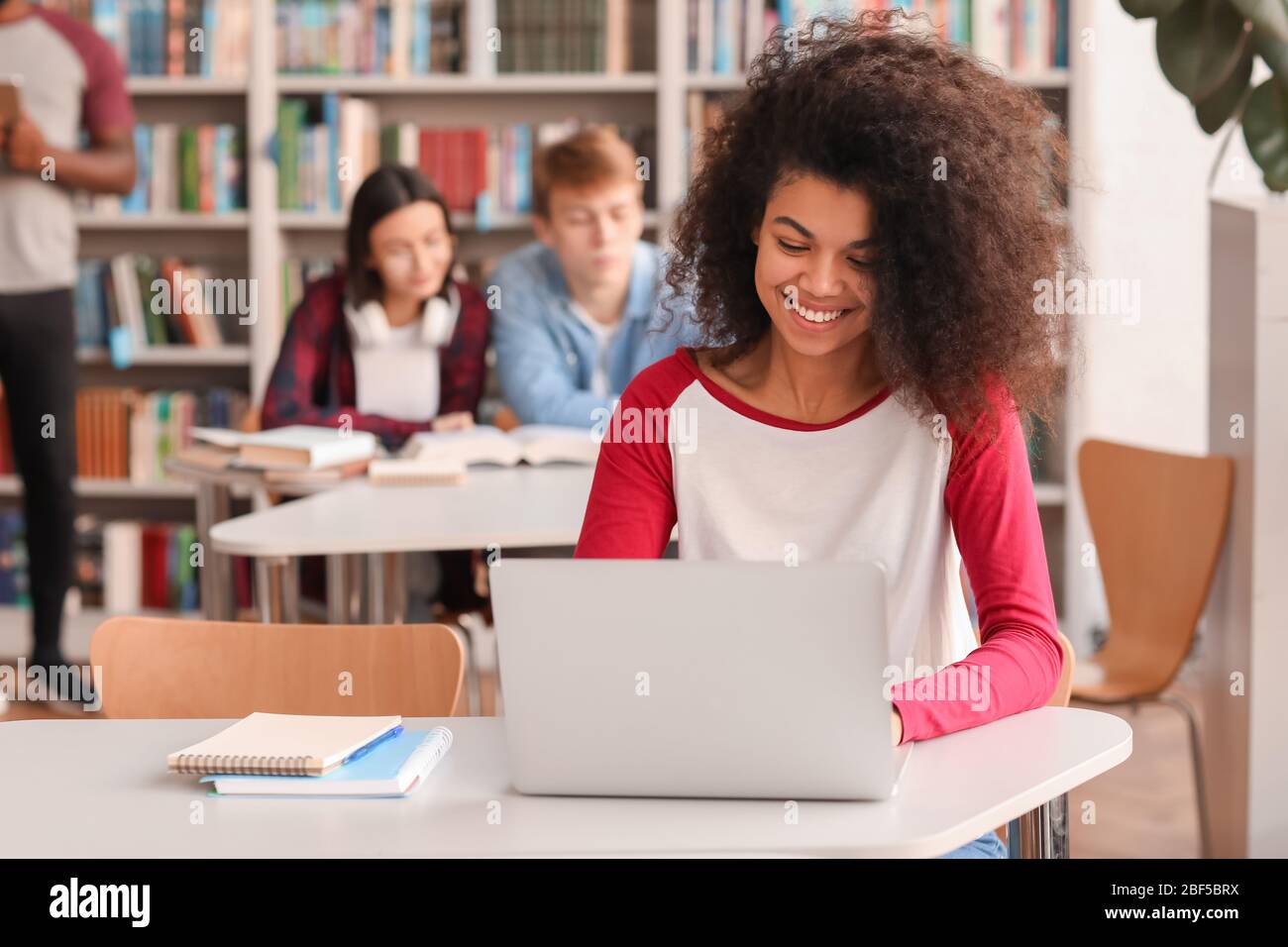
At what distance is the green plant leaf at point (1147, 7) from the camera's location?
8.50 feet

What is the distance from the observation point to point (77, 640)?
4.29 m

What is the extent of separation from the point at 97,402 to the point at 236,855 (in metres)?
3.58

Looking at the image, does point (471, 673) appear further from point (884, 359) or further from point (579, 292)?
point (884, 359)

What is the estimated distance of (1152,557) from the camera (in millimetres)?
2756

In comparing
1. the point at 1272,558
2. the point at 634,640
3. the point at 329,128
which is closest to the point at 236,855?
the point at 634,640

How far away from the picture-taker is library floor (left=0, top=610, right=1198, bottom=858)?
2.89 metres

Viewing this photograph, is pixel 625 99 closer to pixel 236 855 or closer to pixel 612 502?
pixel 612 502

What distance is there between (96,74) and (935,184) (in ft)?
9.21

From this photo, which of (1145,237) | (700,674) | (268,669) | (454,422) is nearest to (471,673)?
(454,422)

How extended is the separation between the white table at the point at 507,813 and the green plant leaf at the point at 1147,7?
1683 millimetres

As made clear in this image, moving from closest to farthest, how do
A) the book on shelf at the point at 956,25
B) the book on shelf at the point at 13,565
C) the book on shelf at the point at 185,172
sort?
the book on shelf at the point at 956,25 → the book on shelf at the point at 185,172 → the book on shelf at the point at 13,565

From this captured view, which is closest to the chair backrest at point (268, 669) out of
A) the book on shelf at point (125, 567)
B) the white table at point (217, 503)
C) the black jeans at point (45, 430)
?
the white table at point (217, 503)

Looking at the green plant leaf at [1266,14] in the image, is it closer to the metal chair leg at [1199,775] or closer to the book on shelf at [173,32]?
the metal chair leg at [1199,775]
